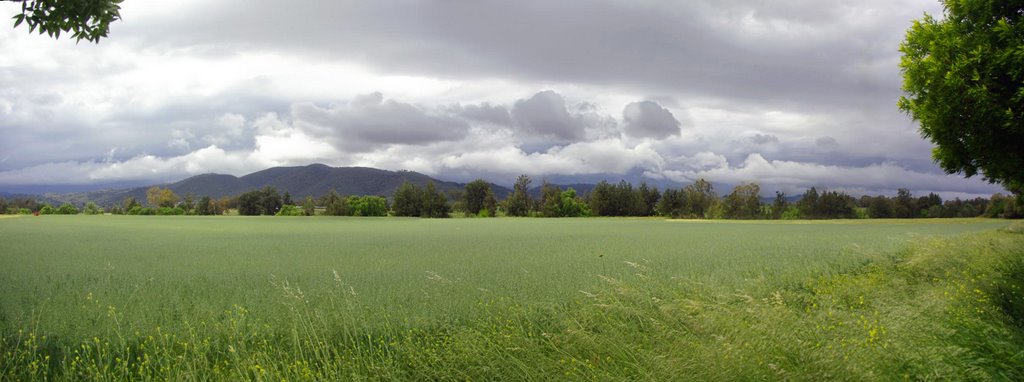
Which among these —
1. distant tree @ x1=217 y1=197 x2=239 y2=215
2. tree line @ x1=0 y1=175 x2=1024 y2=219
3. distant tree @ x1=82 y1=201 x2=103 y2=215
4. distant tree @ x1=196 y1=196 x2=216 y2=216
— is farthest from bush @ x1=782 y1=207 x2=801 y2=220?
distant tree @ x1=82 y1=201 x2=103 y2=215

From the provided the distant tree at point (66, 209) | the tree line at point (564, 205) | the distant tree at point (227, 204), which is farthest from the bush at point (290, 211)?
the distant tree at point (66, 209)

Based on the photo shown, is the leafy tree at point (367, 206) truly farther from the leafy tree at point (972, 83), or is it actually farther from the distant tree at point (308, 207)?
the leafy tree at point (972, 83)

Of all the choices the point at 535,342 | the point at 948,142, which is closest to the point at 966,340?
the point at 535,342

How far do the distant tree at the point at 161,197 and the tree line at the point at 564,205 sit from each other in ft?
0.50

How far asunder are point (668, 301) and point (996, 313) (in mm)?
5066

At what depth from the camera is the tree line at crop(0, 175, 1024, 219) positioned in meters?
68.8

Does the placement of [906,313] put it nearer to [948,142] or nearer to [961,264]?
[961,264]

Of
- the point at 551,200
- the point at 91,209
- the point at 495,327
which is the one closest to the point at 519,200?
the point at 551,200

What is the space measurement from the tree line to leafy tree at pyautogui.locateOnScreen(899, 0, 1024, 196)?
53.6m

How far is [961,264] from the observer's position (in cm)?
1451

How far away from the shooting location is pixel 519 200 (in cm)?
9919

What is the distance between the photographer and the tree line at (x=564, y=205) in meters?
68.8

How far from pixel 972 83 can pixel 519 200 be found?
85.7 metres

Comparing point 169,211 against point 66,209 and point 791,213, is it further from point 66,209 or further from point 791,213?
point 791,213
